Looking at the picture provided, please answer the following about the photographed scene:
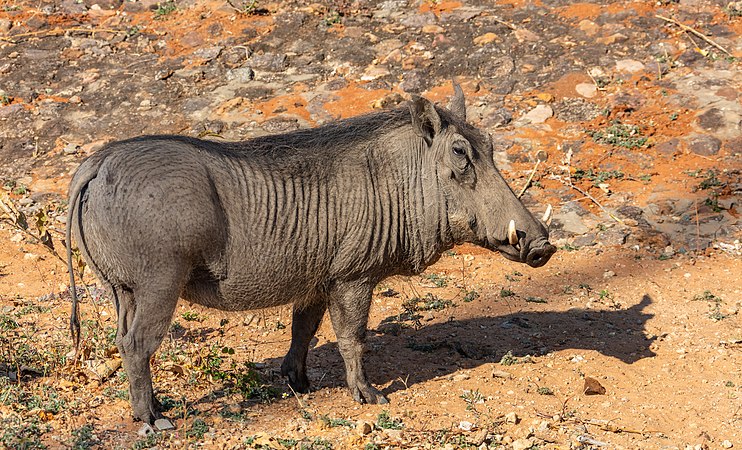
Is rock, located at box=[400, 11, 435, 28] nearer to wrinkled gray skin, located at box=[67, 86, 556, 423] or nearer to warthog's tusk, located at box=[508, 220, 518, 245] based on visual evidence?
wrinkled gray skin, located at box=[67, 86, 556, 423]

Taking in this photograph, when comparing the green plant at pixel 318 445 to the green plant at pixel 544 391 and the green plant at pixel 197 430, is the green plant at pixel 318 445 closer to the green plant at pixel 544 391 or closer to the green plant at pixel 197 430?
the green plant at pixel 197 430

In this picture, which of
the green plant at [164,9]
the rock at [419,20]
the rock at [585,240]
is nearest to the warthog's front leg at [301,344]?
the rock at [585,240]

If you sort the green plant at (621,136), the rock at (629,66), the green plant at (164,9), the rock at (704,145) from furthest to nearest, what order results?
the green plant at (164,9)
the rock at (629,66)
the green plant at (621,136)
the rock at (704,145)

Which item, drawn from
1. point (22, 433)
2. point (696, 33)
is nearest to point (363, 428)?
point (22, 433)

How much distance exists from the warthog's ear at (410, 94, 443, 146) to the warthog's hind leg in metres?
1.76

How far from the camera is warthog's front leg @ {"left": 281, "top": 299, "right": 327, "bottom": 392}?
5.66 metres

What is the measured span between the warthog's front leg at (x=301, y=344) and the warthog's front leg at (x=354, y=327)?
26cm

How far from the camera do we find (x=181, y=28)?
38.2 feet

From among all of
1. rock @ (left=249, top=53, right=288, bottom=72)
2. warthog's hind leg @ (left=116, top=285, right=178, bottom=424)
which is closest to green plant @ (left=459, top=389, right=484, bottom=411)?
warthog's hind leg @ (left=116, top=285, right=178, bottom=424)

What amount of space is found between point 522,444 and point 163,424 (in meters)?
1.93

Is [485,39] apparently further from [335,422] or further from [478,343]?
[335,422]

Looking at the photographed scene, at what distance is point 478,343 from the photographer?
255 inches

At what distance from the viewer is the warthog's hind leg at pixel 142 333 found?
4668mm

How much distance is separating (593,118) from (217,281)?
6136 millimetres
